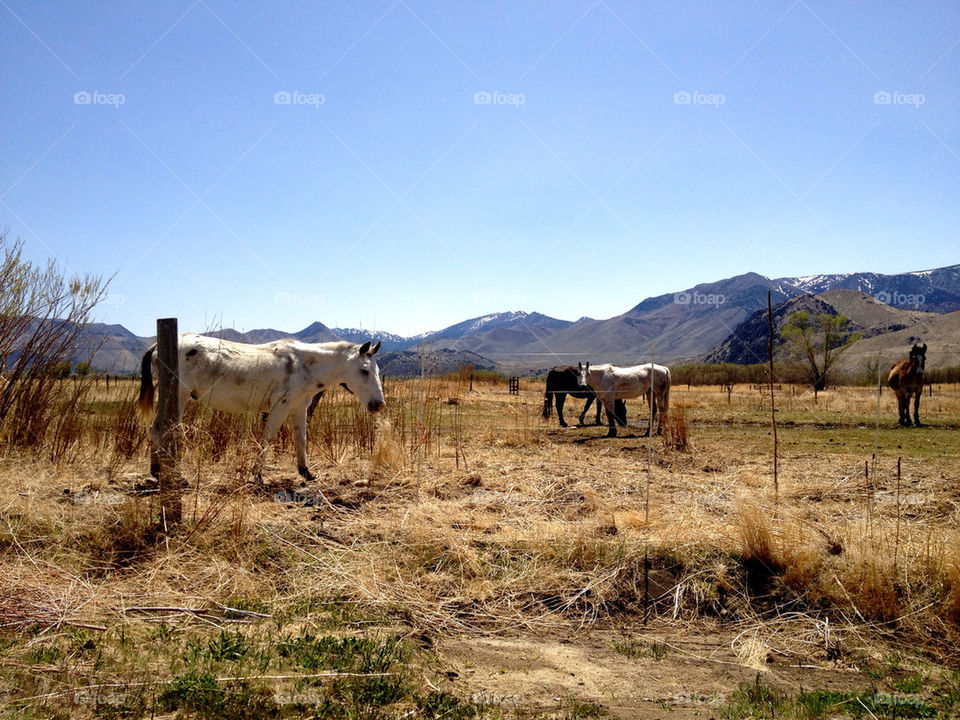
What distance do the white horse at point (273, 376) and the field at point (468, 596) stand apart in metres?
0.72

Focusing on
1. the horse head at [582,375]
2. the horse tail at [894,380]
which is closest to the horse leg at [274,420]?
the horse head at [582,375]

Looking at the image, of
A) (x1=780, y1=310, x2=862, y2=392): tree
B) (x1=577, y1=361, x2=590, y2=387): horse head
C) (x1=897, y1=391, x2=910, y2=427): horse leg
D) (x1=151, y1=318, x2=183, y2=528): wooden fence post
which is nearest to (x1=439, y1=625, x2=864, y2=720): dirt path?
(x1=151, y1=318, x2=183, y2=528): wooden fence post

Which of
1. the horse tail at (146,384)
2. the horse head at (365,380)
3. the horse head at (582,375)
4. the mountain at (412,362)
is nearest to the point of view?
the horse tail at (146,384)

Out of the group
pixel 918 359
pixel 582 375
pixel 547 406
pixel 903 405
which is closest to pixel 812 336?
pixel 918 359

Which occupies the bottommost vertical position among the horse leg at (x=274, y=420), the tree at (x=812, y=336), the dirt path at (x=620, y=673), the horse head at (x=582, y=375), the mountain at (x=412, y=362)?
the dirt path at (x=620, y=673)

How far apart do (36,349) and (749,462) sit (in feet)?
35.0

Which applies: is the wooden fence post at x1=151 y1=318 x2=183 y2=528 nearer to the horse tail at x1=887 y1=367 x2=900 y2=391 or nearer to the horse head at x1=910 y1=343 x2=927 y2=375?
the horse tail at x1=887 y1=367 x2=900 y2=391

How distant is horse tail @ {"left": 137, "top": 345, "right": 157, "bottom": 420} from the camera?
7.43m

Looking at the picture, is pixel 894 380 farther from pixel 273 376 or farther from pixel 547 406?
pixel 273 376

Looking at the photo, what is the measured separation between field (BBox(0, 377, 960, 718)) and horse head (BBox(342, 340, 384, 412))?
1188 millimetres

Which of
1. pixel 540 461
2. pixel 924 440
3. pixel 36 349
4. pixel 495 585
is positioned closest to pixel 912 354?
pixel 924 440

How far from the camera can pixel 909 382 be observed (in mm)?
16922

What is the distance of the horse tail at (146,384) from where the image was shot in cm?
743

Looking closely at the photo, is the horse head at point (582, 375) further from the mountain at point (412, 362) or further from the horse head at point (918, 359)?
the horse head at point (918, 359)
